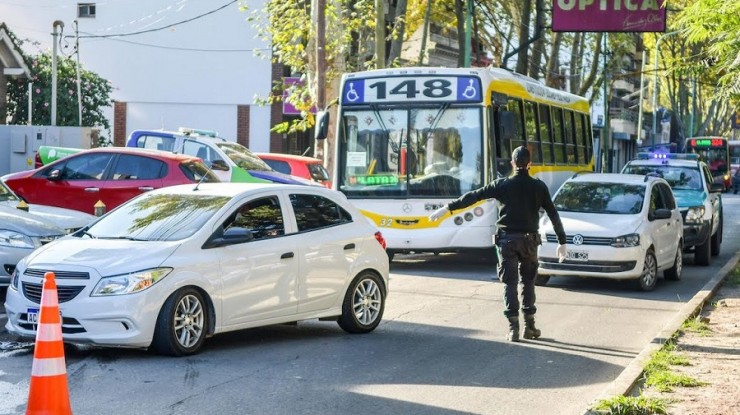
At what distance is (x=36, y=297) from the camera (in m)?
9.90

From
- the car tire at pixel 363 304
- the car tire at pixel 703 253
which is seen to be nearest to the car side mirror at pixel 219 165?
the car tire at pixel 703 253

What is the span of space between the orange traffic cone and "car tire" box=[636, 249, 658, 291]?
10.7 metres

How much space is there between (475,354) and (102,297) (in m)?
3.34

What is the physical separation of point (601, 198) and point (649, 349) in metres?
7.21

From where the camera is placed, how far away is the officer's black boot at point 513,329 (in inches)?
448

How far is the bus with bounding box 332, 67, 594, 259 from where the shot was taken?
1875cm

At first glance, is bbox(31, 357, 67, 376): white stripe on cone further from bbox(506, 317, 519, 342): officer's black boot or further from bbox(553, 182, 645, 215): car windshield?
bbox(553, 182, 645, 215): car windshield

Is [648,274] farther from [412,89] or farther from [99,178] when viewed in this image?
[99,178]

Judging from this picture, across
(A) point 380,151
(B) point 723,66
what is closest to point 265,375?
(B) point 723,66

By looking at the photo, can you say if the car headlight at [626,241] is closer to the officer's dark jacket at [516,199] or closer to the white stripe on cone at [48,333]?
the officer's dark jacket at [516,199]

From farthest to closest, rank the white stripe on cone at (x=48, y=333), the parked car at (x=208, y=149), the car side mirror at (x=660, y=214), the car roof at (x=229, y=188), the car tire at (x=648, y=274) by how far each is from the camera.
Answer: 1. the parked car at (x=208, y=149)
2. the car side mirror at (x=660, y=214)
3. the car tire at (x=648, y=274)
4. the car roof at (x=229, y=188)
5. the white stripe on cone at (x=48, y=333)

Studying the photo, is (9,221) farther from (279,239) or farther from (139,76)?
(139,76)

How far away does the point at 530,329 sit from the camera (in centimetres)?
1152

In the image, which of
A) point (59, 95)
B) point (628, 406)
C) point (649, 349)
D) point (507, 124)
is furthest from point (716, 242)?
point (59, 95)
